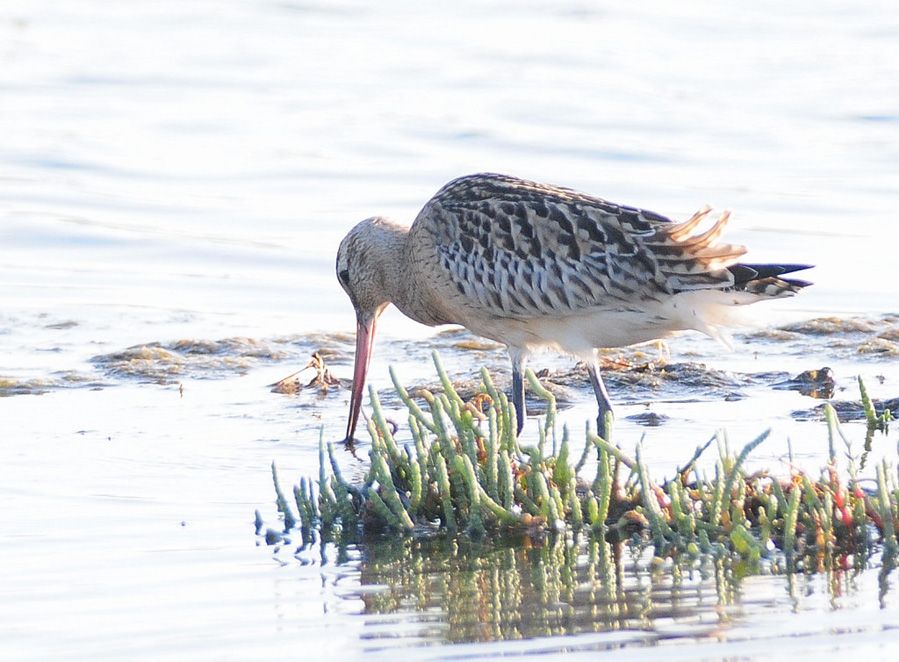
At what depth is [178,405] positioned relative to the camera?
358 inches

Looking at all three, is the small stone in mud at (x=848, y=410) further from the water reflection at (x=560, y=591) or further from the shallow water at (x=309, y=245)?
the water reflection at (x=560, y=591)

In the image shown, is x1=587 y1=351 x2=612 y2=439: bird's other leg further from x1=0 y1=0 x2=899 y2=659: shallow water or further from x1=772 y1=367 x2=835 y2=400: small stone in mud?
x1=772 y1=367 x2=835 y2=400: small stone in mud

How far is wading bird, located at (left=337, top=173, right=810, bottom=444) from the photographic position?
7.84 m

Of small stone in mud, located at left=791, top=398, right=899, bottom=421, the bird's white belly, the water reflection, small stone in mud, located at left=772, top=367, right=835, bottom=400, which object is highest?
the bird's white belly

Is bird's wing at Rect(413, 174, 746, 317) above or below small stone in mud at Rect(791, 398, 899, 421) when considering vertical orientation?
above

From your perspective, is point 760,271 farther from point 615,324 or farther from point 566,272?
point 566,272

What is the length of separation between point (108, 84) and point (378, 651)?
1366 cm

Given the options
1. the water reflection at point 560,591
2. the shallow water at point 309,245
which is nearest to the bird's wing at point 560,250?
the shallow water at point 309,245

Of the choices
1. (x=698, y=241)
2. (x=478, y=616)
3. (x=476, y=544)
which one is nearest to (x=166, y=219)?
(x=698, y=241)

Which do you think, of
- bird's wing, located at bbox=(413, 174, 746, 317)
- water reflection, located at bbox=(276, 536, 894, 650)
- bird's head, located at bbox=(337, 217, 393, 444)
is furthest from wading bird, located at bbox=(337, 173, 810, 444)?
water reflection, located at bbox=(276, 536, 894, 650)

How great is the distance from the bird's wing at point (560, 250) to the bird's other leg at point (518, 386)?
345mm

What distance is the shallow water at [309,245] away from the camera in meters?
5.67

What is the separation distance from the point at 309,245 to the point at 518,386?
4910mm

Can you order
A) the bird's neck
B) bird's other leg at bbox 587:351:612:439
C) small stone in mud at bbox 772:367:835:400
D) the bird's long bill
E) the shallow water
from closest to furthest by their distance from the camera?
the shallow water → bird's other leg at bbox 587:351:612:439 → the bird's long bill → the bird's neck → small stone in mud at bbox 772:367:835:400
